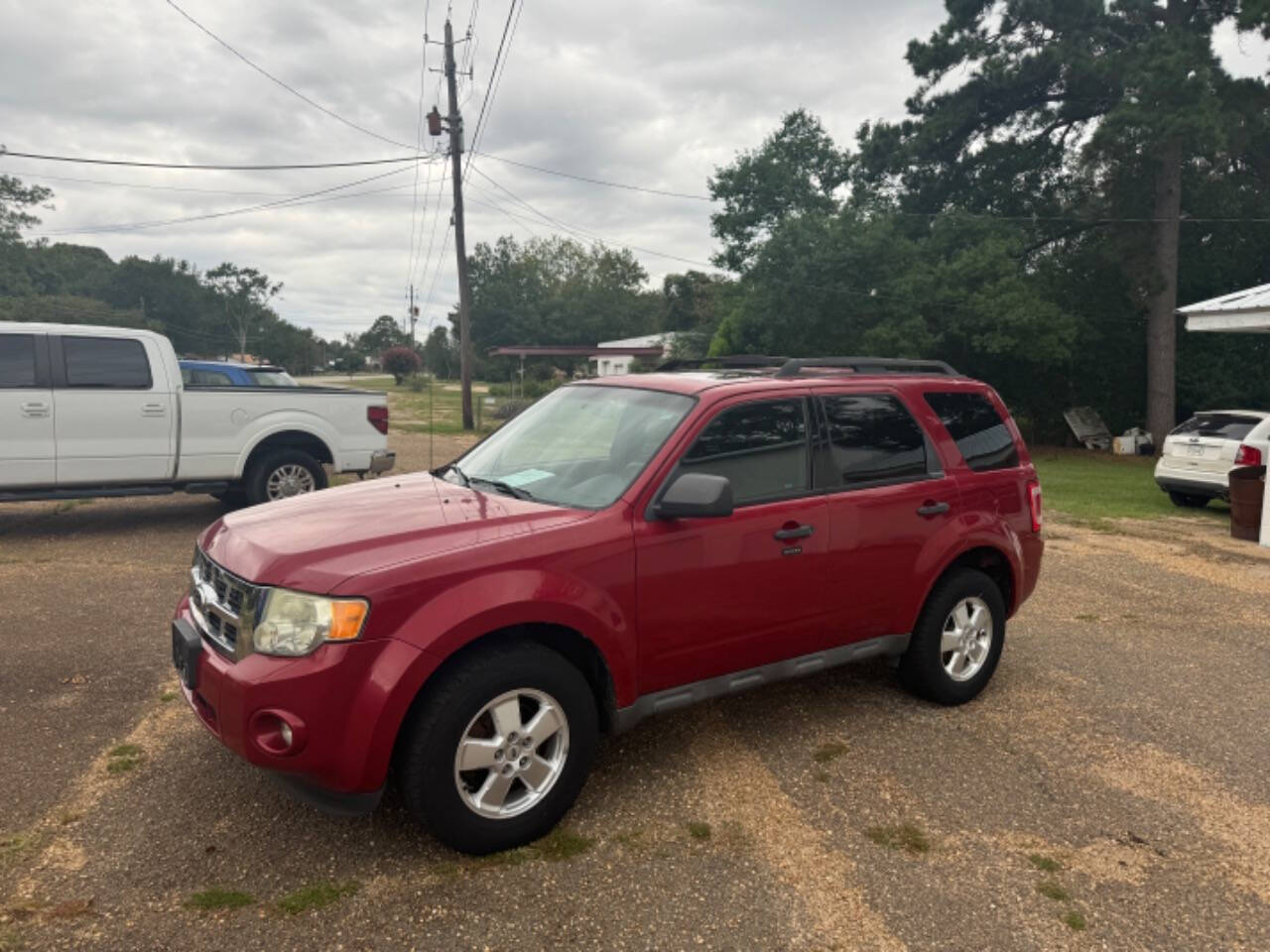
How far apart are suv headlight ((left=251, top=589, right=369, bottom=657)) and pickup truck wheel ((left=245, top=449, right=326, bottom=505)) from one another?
19.7 feet

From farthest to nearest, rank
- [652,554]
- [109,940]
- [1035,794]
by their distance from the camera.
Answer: [1035,794] < [652,554] < [109,940]

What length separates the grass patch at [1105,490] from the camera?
11.5 metres

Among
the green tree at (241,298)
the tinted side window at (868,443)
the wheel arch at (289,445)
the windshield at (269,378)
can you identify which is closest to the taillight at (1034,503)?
the tinted side window at (868,443)

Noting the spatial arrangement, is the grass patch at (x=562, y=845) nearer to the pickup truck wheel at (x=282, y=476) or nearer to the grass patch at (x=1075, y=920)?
the grass patch at (x=1075, y=920)

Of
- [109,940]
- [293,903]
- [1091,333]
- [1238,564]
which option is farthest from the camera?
[1091,333]

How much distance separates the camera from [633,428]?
3719 millimetres

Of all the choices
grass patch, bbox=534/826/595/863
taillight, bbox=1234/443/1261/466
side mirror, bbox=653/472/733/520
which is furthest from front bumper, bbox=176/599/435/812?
taillight, bbox=1234/443/1261/466

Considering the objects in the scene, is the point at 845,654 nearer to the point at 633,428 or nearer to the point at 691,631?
the point at 691,631

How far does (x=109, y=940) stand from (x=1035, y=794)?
3407 millimetres

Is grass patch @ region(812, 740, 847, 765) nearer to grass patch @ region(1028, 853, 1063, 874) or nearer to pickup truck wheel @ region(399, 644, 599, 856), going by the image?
grass patch @ region(1028, 853, 1063, 874)

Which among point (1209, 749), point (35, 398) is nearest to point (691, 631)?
point (1209, 749)

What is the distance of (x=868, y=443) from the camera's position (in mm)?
4027

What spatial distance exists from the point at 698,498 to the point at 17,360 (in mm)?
7283

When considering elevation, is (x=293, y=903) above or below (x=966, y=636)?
below
